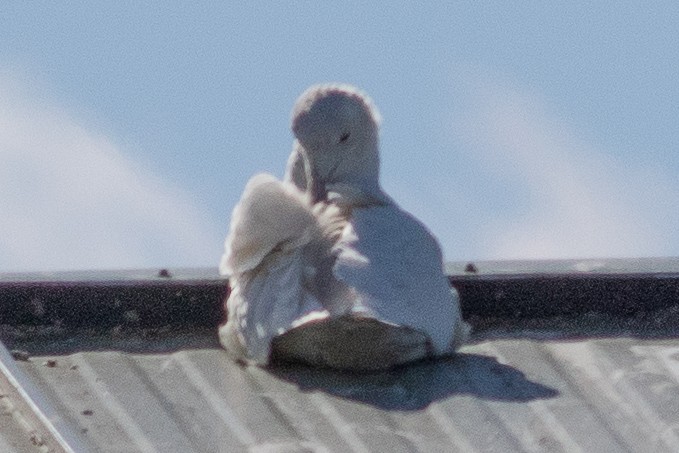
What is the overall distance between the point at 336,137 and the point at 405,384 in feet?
2.69

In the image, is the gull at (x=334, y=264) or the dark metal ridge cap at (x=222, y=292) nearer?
the gull at (x=334, y=264)

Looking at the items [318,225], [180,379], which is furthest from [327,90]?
[180,379]

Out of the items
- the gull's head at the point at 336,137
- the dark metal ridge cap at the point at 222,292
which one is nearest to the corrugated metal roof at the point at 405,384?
the dark metal ridge cap at the point at 222,292

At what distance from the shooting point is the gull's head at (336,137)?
9.41 m

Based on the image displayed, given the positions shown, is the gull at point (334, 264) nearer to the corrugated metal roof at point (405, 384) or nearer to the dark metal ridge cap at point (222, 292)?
the corrugated metal roof at point (405, 384)

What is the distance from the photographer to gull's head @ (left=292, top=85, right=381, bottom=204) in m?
9.41

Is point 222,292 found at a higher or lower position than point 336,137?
lower

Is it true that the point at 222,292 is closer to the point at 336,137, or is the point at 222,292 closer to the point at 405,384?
the point at 336,137

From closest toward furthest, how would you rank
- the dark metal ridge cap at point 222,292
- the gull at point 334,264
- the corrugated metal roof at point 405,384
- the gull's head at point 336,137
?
1. the corrugated metal roof at point 405,384
2. the gull at point 334,264
3. the gull's head at point 336,137
4. the dark metal ridge cap at point 222,292

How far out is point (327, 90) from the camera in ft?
31.0

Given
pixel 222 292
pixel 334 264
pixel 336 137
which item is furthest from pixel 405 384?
pixel 222 292

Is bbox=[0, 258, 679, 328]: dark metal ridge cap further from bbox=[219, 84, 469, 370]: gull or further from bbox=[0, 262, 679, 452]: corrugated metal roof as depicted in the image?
bbox=[219, 84, 469, 370]: gull

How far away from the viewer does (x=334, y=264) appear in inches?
363

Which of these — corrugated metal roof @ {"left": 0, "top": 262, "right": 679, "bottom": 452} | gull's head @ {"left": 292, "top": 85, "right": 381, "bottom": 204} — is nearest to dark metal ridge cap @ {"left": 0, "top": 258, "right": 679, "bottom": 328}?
corrugated metal roof @ {"left": 0, "top": 262, "right": 679, "bottom": 452}
